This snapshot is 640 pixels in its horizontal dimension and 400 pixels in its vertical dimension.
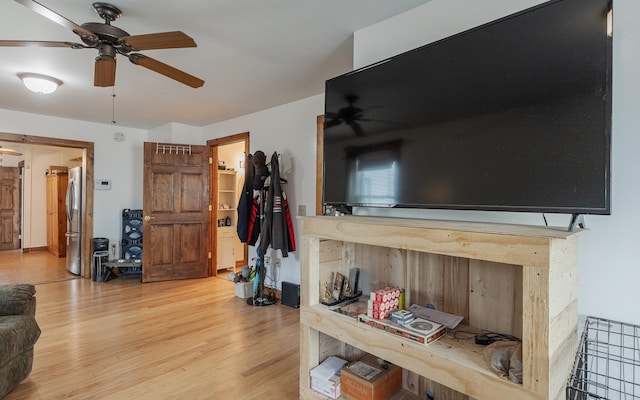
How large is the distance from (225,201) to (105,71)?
359 cm

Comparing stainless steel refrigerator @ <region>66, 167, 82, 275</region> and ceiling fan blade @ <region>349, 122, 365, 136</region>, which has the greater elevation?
ceiling fan blade @ <region>349, 122, 365, 136</region>

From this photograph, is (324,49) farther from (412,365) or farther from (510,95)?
(412,365)

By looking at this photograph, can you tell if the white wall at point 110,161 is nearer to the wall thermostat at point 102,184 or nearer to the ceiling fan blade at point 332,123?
the wall thermostat at point 102,184

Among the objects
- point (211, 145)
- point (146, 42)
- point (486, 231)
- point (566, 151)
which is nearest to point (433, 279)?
point (486, 231)

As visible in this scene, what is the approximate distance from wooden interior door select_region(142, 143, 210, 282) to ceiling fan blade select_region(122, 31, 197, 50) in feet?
10.1

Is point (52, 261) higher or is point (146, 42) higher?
point (146, 42)

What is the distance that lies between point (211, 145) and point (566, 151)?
187 inches

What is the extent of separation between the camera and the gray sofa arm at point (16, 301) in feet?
7.06

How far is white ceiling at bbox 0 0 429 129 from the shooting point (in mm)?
1985

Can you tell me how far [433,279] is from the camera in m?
1.74

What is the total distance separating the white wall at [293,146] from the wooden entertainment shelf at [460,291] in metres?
1.85

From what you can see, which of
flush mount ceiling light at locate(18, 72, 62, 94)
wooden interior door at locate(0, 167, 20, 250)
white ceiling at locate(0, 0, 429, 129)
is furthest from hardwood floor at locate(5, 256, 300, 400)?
wooden interior door at locate(0, 167, 20, 250)

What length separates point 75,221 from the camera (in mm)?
5227

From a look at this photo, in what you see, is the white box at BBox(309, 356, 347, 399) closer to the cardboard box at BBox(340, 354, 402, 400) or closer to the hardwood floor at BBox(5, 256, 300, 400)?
the cardboard box at BBox(340, 354, 402, 400)
